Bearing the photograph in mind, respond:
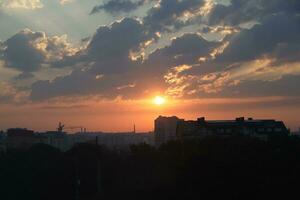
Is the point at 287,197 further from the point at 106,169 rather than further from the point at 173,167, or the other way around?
the point at 106,169

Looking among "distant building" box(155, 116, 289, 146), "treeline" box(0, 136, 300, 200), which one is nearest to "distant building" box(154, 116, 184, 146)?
"distant building" box(155, 116, 289, 146)

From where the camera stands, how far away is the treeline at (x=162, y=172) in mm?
25828

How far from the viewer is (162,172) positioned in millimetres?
31953

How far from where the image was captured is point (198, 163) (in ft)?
92.4

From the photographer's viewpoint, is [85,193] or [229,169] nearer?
[229,169]

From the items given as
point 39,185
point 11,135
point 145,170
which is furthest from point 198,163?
point 11,135

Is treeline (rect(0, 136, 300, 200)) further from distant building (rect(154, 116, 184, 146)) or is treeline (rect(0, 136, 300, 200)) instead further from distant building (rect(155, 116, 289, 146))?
distant building (rect(154, 116, 184, 146))

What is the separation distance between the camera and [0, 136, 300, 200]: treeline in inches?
1017

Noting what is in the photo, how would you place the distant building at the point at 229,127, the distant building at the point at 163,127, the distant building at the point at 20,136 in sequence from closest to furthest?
the distant building at the point at 229,127 → the distant building at the point at 163,127 → the distant building at the point at 20,136

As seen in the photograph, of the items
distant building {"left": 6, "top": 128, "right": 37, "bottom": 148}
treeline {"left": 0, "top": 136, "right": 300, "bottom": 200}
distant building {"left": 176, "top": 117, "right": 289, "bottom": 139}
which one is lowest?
treeline {"left": 0, "top": 136, "right": 300, "bottom": 200}

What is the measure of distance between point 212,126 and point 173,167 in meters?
38.2

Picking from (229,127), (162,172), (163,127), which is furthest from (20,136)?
(162,172)

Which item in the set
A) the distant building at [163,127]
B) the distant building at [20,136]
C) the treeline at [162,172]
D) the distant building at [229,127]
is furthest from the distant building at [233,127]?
the distant building at [20,136]

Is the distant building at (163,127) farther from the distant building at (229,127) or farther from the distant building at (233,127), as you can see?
the distant building at (233,127)
